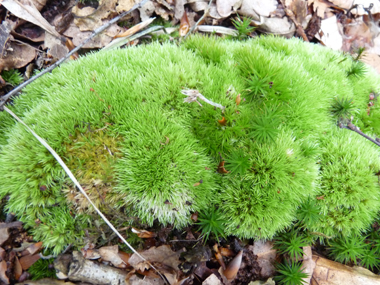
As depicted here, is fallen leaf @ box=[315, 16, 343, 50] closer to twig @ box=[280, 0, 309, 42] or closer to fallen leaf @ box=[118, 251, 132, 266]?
twig @ box=[280, 0, 309, 42]

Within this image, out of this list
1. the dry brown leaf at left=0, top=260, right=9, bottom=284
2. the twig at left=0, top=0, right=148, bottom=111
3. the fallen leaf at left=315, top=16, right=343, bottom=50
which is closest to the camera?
the dry brown leaf at left=0, top=260, right=9, bottom=284

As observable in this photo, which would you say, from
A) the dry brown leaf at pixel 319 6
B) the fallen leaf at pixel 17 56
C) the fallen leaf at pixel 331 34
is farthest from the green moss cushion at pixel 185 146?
the dry brown leaf at pixel 319 6

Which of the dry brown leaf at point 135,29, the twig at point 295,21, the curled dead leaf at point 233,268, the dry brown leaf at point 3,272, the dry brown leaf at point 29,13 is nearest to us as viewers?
the dry brown leaf at point 3,272

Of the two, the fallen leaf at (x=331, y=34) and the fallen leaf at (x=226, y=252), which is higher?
the fallen leaf at (x=331, y=34)

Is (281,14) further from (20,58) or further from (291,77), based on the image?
(20,58)

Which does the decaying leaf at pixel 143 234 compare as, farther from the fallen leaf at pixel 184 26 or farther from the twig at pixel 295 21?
the twig at pixel 295 21

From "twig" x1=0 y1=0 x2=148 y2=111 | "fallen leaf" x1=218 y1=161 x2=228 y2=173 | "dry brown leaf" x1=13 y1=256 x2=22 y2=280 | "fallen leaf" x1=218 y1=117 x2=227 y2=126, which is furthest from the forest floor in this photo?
"fallen leaf" x1=218 y1=117 x2=227 y2=126
